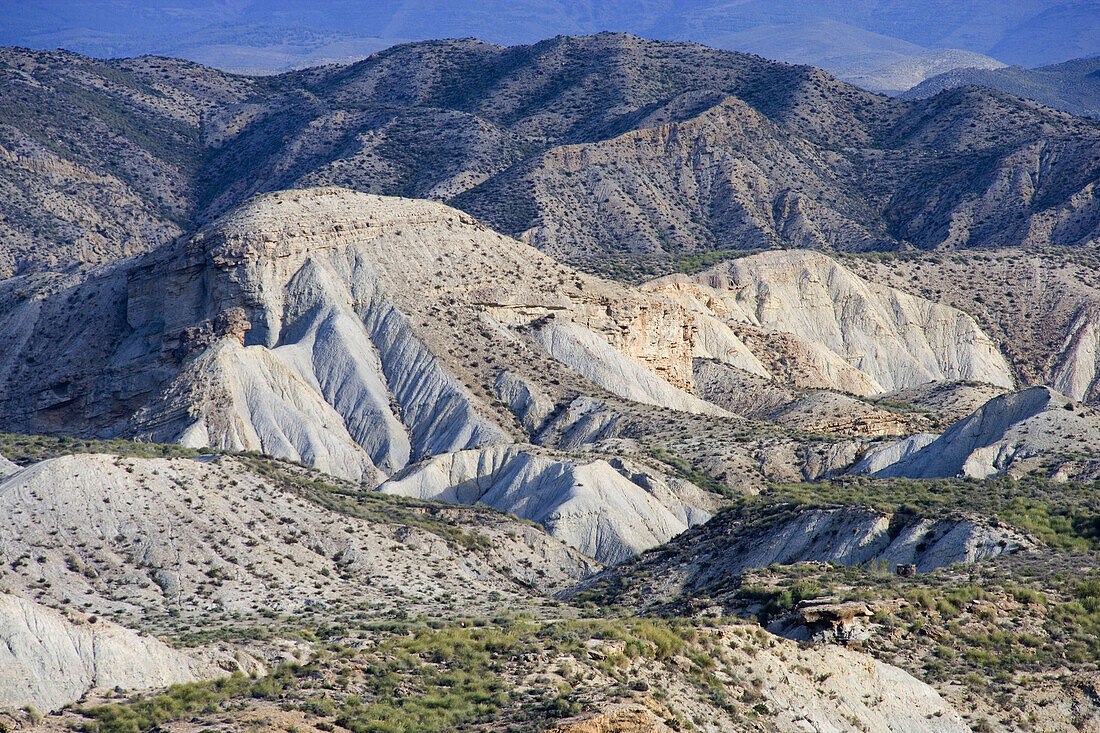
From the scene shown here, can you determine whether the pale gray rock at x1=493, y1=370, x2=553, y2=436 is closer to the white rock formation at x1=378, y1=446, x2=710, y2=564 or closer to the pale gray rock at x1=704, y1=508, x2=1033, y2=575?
the white rock formation at x1=378, y1=446, x2=710, y2=564

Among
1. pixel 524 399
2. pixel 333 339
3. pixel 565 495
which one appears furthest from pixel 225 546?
pixel 333 339

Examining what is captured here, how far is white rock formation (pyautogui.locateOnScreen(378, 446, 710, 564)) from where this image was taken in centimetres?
6994

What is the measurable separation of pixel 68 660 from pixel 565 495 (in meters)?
33.4

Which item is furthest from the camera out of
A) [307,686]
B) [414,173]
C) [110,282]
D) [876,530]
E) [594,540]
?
[414,173]

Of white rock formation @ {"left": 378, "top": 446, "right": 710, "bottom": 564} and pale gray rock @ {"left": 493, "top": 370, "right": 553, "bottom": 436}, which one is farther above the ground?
pale gray rock @ {"left": 493, "top": 370, "right": 553, "bottom": 436}

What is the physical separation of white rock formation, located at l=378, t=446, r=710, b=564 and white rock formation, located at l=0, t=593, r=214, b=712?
28.9 metres

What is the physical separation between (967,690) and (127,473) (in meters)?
35.7

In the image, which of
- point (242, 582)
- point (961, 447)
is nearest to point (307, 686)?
point (242, 582)

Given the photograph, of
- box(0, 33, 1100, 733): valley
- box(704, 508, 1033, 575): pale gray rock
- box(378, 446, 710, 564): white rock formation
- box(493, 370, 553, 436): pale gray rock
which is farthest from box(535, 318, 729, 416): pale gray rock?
box(704, 508, 1033, 575): pale gray rock

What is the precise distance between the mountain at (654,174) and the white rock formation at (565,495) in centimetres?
6095

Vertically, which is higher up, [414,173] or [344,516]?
[414,173]

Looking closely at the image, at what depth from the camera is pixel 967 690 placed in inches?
1518

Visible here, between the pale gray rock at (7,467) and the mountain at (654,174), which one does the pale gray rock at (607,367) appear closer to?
the pale gray rock at (7,467)

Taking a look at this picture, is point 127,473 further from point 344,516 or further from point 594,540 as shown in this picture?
point 594,540
